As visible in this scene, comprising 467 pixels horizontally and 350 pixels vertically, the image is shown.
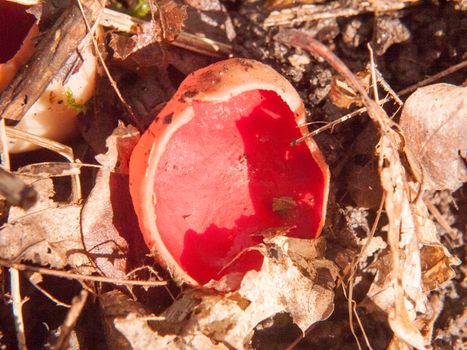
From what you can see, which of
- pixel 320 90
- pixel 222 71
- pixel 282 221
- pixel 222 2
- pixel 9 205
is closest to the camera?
pixel 222 71

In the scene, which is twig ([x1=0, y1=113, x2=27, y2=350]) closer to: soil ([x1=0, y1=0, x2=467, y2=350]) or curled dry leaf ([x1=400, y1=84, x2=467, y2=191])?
soil ([x1=0, y1=0, x2=467, y2=350])

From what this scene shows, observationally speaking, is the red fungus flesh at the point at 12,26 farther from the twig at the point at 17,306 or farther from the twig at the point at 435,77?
the twig at the point at 435,77

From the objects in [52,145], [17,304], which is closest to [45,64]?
[52,145]

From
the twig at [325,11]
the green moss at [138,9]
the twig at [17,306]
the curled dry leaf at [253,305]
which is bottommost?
the curled dry leaf at [253,305]

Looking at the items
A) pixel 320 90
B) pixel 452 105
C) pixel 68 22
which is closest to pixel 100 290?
pixel 68 22

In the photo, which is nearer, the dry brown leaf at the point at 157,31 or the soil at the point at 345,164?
the soil at the point at 345,164

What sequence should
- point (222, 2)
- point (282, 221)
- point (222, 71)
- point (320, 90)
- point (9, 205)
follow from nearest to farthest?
1. point (222, 71)
2. point (9, 205)
3. point (282, 221)
4. point (320, 90)
5. point (222, 2)

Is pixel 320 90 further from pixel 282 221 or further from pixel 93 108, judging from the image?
pixel 93 108

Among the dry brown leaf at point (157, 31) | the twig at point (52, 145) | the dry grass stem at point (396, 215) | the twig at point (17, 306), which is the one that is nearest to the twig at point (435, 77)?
the dry grass stem at point (396, 215)
